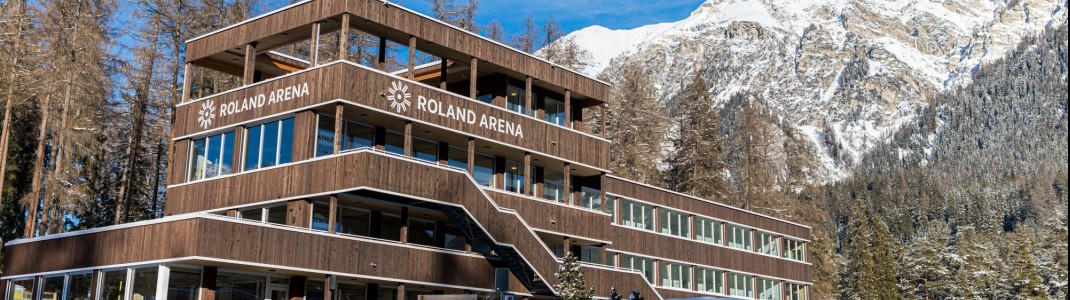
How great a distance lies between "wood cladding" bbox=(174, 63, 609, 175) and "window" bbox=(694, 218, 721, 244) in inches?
445

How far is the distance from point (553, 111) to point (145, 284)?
17.1 meters

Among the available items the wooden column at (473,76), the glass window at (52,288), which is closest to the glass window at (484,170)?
the wooden column at (473,76)

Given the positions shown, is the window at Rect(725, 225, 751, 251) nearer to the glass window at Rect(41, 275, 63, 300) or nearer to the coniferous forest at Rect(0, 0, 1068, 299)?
the coniferous forest at Rect(0, 0, 1068, 299)

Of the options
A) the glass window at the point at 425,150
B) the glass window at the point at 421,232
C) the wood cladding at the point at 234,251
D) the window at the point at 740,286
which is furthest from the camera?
the window at the point at 740,286

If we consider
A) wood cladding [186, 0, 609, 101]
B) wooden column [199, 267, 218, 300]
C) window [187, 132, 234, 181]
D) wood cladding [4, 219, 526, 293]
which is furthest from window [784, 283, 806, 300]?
wooden column [199, 267, 218, 300]

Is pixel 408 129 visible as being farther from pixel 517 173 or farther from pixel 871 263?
pixel 871 263

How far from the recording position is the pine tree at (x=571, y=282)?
31.8m

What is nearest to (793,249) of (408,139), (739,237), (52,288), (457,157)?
(739,237)

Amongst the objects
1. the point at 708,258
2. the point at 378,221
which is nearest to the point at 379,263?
the point at 378,221

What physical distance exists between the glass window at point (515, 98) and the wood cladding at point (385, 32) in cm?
95

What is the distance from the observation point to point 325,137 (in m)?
32.7

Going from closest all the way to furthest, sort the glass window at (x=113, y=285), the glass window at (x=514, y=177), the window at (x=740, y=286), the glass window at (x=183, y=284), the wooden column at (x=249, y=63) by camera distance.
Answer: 1. the glass window at (x=183, y=284)
2. the glass window at (x=113, y=285)
3. the wooden column at (x=249, y=63)
4. the glass window at (x=514, y=177)
5. the window at (x=740, y=286)

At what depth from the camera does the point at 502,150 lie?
37.7m

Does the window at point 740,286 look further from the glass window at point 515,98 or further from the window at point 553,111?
the glass window at point 515,98
